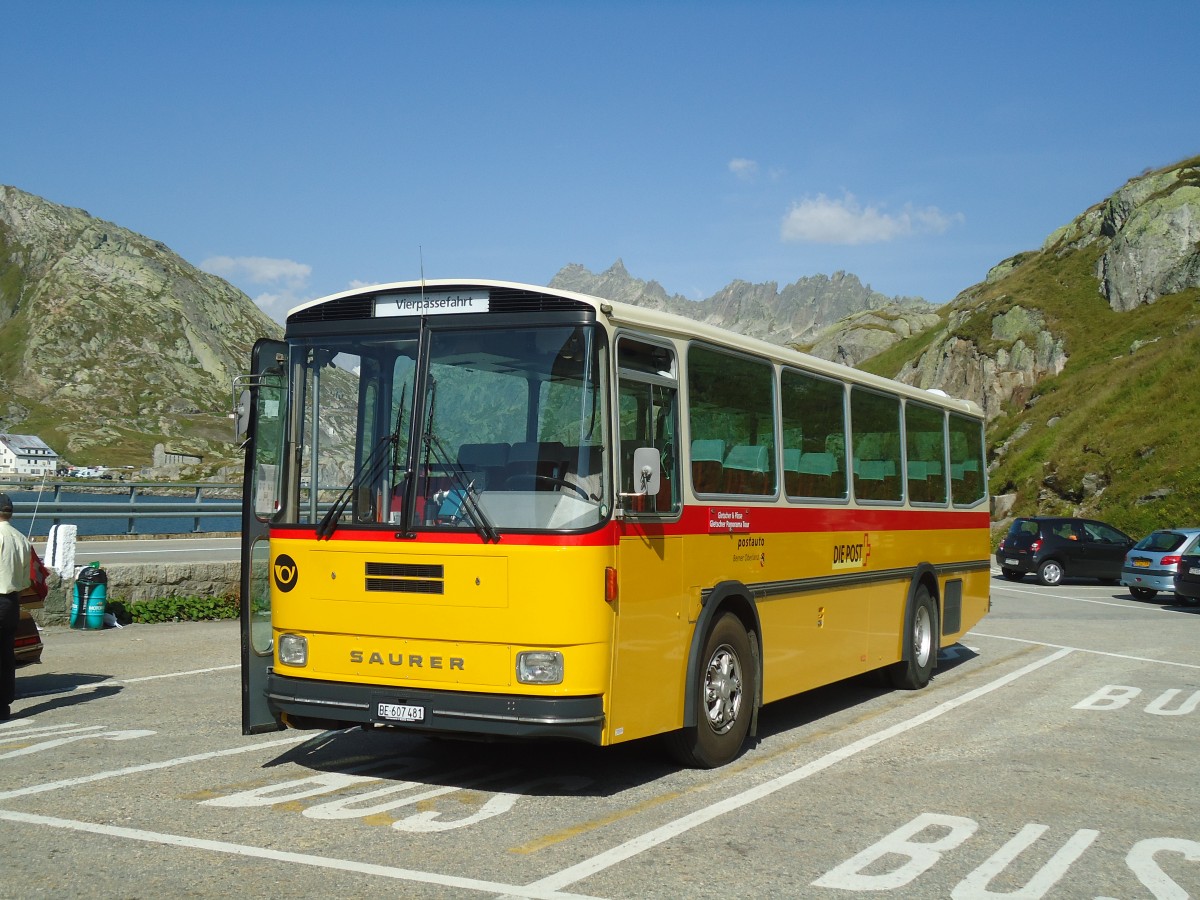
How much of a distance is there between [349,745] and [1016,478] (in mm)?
45620

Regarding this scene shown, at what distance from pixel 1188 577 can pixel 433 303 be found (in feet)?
68.4

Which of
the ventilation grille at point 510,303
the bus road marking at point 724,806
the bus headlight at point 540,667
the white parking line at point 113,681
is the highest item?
the ventilation grille at point 510,303

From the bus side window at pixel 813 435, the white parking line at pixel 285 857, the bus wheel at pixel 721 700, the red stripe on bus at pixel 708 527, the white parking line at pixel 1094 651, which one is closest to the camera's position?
the white parking line at pixel 285 857

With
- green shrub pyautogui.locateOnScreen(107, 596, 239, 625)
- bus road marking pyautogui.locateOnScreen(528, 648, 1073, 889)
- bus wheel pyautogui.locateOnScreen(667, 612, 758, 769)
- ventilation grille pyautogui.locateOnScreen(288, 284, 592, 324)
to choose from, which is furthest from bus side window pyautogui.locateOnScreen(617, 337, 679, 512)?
green shrub pyautogui.locateOnScreen(107, 596, 239, 625)

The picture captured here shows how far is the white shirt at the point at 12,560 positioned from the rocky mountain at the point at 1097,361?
36.1m

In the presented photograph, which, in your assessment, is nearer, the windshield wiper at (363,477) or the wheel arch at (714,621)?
the windshield wiper at (363,477)

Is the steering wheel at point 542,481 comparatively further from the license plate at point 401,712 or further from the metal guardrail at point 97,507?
the metal guardrail at point 97,507

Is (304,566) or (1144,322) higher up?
(1144,322)

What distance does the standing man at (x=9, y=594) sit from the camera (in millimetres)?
9812

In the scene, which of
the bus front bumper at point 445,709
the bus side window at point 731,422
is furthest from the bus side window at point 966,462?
the bus front bumper at point 445,709

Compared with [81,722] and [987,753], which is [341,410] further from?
[987,753]

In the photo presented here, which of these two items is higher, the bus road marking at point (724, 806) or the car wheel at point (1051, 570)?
the car wheel at point (1051, 570)

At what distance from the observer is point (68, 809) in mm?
6656

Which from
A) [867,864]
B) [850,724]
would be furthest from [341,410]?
[850,724]
